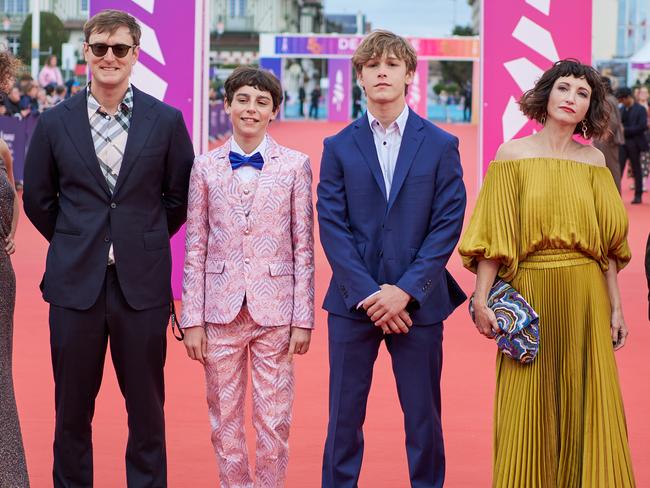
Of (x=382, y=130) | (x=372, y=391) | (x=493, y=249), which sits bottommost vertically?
(x=372, y=391)

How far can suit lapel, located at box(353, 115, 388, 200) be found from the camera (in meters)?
4.33

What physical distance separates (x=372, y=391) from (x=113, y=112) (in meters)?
2.94

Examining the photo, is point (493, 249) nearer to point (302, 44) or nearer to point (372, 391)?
point (372, 391)

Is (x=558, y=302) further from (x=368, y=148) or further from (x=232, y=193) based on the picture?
(x=232, y=193)

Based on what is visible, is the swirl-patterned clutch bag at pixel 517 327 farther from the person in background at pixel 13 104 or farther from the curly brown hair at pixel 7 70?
the person in background at pixel 13 104

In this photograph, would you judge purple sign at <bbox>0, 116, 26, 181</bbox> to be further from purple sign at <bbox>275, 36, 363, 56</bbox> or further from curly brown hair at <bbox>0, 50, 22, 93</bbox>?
purple sign at <bbox>275, 36, 363, 56</bbox>

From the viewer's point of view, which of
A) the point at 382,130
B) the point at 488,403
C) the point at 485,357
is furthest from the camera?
the point at 485,357

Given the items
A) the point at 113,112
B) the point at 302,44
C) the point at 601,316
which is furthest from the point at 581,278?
the point at 302,44

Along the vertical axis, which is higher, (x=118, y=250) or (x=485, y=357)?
(x=118, y=250)

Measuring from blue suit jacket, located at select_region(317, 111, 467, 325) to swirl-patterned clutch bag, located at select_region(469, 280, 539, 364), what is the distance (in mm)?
273

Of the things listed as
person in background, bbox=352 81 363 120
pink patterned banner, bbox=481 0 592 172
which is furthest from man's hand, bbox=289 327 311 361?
person in background, bbox=352 81 363 120

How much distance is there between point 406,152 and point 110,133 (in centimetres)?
111

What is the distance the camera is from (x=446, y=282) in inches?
177

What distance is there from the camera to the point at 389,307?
13.8 feet
